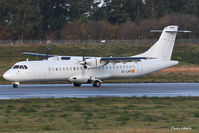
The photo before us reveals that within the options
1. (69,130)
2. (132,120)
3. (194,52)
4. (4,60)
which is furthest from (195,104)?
(194,52)

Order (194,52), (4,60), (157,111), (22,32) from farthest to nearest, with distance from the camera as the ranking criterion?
1. (22,32)
2. (194,52)
3. (4,60)
4. (157,111)

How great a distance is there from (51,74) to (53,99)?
7.71 m

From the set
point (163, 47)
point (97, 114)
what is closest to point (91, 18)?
point (163, 47)

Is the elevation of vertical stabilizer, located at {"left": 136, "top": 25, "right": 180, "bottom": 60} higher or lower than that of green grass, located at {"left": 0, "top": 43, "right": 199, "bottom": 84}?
higher

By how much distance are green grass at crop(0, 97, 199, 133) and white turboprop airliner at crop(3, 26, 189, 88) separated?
7.49 meters

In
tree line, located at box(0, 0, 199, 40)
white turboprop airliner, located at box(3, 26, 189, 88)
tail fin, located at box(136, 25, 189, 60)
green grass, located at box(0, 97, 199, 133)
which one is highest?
tree line, located at box(0, 0, 199, 40)

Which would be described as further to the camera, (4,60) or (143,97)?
(4,60)

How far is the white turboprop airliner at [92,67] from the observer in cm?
3312

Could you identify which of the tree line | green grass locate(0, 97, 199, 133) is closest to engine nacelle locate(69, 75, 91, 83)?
green grass locate(0, 97, 199, 133)

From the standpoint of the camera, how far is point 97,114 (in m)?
20.8

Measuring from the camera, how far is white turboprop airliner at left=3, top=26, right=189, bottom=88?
109ft

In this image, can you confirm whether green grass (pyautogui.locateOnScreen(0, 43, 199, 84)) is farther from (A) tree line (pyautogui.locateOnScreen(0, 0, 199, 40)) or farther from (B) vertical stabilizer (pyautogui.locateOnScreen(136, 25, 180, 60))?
(B) vertical stabilizer (pyautogui.locateOnScreen(136, 25, 180, 60))

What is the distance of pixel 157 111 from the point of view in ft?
71.6

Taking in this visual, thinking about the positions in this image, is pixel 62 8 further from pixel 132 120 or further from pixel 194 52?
pixel 132 120
